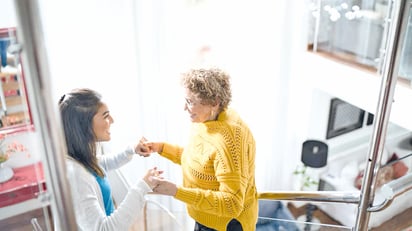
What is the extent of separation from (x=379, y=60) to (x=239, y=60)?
1.22 metres

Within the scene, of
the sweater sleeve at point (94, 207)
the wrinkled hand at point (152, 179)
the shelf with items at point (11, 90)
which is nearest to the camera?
the shelf with items at point (11, 90)

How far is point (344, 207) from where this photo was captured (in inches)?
185

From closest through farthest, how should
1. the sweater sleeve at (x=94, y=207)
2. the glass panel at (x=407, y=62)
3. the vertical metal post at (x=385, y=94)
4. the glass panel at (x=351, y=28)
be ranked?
the vertical metal post at (x=385, y=94), the sweater sleeve at (x=94, y=207), the glass panel at (x=407, y=62), the glass panel at (x=351, y=28)

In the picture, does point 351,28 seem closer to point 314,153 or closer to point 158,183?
point 314,153

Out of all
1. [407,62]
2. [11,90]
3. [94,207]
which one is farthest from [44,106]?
[407,62]

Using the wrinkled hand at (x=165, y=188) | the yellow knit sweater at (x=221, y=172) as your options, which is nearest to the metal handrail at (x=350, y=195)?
the yellow knit sweater at (x=221, y=172)

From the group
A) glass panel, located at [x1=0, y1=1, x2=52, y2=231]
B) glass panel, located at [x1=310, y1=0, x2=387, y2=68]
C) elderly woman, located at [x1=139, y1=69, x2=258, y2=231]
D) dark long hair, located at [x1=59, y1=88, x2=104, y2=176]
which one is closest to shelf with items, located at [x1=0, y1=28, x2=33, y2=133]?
glass panel, located at [x1=0, y1=1, x2=52, y2=231]

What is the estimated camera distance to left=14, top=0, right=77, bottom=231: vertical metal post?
0.63 meters

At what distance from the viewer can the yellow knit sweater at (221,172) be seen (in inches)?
65.5

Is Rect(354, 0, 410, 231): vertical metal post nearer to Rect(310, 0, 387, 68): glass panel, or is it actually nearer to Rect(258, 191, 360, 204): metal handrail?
Rect(258, 191, 360, 204): metal handrail

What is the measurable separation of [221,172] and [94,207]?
19.0 inches

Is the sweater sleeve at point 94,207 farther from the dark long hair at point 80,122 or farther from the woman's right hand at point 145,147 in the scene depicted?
the woman's right hand at point 145,147

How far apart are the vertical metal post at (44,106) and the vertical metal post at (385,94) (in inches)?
37.1

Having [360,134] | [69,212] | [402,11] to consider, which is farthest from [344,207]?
[69,212]
